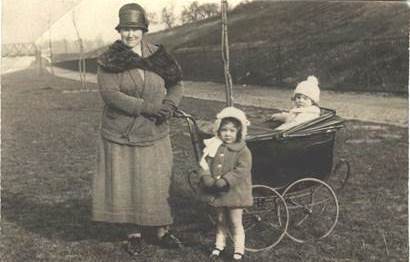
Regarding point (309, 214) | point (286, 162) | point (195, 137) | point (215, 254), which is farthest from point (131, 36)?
point (309, 214)

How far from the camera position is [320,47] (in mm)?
21891

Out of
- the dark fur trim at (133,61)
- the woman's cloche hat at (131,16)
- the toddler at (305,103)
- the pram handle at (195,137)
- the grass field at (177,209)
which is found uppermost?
the woman's cloche hat at (131,16)

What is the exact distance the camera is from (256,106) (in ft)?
48.3

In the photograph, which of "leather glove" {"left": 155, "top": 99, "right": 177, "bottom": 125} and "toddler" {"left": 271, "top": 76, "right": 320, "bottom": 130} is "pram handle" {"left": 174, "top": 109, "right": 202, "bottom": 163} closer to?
"leather glove" {"left": 155, "top": 99, "right": 177, "bottom": 125}

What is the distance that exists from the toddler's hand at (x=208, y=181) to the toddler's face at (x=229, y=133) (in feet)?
0.89

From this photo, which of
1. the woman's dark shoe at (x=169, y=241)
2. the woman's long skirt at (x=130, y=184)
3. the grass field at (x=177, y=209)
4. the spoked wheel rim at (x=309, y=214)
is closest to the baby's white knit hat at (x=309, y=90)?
the spoked wheel rim at (x=309, y=214)

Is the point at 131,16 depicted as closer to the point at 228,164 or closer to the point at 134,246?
the point at 228,164

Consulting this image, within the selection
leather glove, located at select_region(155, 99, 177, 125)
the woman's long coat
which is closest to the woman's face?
the woman's long coat

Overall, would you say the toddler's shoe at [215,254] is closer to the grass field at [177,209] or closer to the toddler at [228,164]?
the grass field at [177,209]

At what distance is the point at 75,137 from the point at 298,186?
6.98m

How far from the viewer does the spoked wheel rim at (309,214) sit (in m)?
4.43

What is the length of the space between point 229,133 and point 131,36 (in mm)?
957

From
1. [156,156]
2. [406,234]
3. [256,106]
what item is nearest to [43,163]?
[156,156]

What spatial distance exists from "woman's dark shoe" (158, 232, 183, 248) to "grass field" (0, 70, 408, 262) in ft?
0.24
